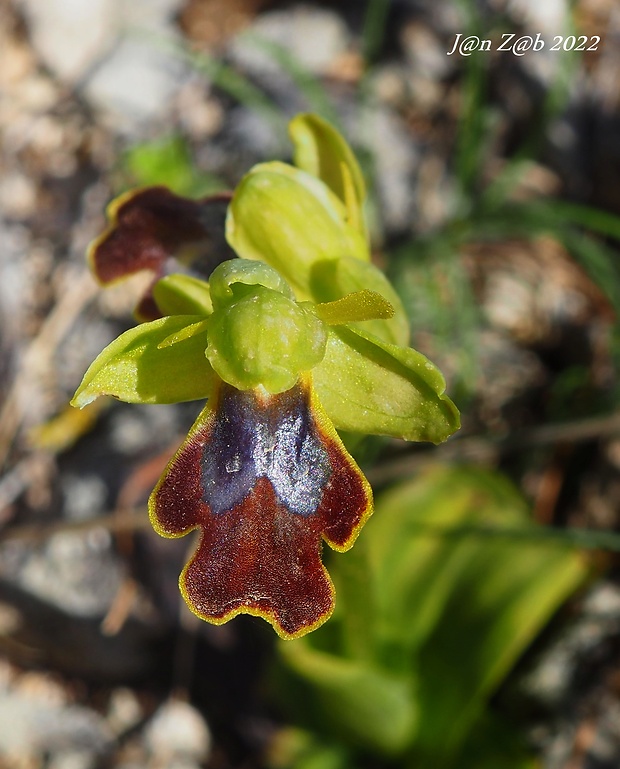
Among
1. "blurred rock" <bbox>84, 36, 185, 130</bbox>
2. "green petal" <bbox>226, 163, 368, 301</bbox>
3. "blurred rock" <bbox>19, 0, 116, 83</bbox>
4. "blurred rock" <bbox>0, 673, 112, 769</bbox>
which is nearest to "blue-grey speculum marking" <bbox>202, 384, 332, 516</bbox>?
"green petal" <bbox>226, 163, 368, 301</bbox>

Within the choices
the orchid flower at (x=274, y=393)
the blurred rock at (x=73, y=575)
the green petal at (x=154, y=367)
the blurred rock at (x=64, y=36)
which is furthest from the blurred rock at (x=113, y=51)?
the green petal at (x=154, y=367)

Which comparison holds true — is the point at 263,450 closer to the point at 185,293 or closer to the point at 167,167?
the point at 185,293

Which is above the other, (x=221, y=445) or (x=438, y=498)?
(x=221, y=445)

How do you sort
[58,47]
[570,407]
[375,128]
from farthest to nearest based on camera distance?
[58,47], [375,128], [570,407]

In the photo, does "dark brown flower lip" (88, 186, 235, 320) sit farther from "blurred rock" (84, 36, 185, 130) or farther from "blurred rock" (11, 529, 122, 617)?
"blurred rock" (84, 36, 185, 130)

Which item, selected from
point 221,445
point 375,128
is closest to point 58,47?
point 375,128

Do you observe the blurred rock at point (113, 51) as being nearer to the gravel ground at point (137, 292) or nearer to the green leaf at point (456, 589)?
the gravel ground at point (137, 292)

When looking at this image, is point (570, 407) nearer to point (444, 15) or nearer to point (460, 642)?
point (460, 642)
